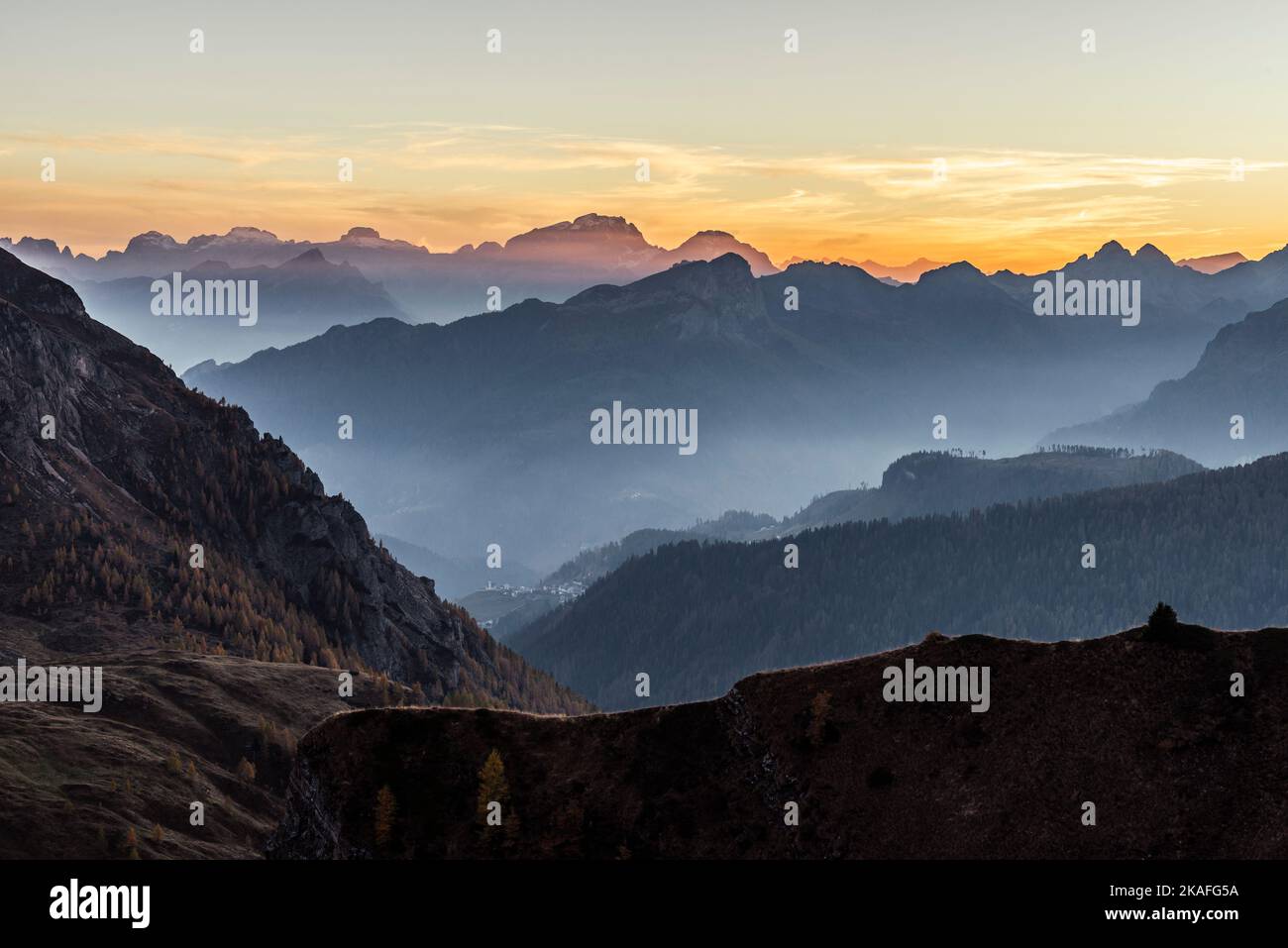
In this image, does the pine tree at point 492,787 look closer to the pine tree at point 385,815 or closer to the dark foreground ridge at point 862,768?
the dark foreground ridge at point 862,768

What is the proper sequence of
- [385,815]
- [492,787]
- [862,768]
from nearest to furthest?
[385,815], [862,768], [492,787]

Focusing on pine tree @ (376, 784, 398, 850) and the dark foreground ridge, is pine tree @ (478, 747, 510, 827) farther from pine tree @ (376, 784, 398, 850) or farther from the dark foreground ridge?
pine tree @ (376, 784, 398, 850)

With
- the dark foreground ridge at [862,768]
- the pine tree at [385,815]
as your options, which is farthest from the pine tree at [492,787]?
the pine tree at [385,815]

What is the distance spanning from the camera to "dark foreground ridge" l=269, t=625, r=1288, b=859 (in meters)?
87.2

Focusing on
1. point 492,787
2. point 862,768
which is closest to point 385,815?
point 492,787

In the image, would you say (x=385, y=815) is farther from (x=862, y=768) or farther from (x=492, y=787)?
(x=862, y=768)

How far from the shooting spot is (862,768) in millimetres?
95250

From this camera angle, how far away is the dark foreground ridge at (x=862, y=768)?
87.2 meters

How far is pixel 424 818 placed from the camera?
312 ft

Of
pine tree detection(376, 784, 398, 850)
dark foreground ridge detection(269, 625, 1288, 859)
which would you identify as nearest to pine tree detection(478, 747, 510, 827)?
dark foreground ridge detection(269, 625, 1288, 859)

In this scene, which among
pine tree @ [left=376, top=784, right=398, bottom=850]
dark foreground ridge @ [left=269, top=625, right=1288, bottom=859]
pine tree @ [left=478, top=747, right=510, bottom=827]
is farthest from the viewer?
pine tree @ [left=478, top=747, right=510, bottom=827]
